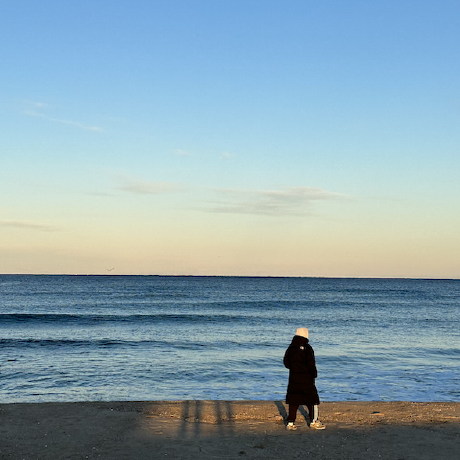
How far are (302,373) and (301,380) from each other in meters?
0.11

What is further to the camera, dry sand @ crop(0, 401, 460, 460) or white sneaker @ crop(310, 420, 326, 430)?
white sneaker @ crop(310, 420, 326, 430)

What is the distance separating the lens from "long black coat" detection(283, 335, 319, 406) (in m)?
8.16

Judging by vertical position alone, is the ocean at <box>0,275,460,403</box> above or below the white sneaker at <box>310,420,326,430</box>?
below

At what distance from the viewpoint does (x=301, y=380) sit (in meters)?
8.23

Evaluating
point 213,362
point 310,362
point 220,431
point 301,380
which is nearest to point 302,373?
point 301,380

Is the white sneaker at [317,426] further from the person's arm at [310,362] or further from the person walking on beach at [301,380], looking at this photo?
the person's arm at [310,362]

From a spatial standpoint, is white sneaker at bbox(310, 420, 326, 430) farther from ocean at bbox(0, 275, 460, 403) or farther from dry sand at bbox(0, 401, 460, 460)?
ocean at bbox(0, 275, 460, 403)

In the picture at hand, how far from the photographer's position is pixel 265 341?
81.4 ft

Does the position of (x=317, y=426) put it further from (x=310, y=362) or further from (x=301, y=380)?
(x=310, y=362)

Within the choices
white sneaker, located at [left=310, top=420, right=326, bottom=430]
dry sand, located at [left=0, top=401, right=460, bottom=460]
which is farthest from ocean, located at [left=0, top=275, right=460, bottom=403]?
white sneaker, located at [left=310, top=420, right=326, bottom=430]

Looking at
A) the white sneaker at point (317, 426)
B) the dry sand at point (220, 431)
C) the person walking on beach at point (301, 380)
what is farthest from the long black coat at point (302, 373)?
the dry sand at point (220, 431)

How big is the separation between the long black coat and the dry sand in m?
0.50

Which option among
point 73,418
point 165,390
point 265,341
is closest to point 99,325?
point 265,341

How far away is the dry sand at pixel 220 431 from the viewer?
7.00 metres
